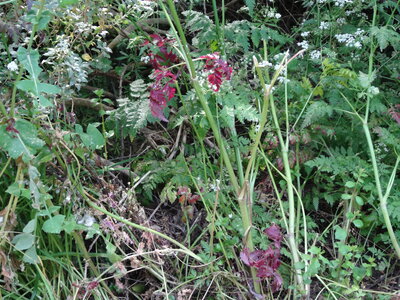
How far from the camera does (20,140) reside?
1.62 meters

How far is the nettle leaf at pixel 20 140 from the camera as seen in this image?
161cm

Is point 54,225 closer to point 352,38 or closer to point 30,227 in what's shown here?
point 30,227

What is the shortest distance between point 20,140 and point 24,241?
332mm

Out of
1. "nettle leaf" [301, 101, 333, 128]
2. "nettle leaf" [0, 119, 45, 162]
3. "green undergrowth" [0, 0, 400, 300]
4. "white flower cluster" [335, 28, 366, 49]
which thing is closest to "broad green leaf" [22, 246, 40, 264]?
"green undergrowth" [0, 0, 400, 300]

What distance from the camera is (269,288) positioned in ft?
6.38

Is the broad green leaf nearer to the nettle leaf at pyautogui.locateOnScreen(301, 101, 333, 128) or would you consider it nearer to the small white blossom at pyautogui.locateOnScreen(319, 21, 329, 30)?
the nettle leaf at pyautogui.locateOnScreen(301, 101, 333, 128)

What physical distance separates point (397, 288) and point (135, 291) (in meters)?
1.07

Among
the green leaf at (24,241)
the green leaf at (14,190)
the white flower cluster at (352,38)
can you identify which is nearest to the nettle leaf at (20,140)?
the green leaf at (14,190)

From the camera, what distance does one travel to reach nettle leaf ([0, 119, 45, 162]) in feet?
5.27

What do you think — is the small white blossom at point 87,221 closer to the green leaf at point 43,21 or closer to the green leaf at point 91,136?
the green leaf at point 91,136

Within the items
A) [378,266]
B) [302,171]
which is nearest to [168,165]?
Answer: [302,171]

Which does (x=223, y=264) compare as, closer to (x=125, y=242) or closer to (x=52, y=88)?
(x=125, y=242)

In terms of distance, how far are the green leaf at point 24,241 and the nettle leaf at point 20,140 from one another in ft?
0.84

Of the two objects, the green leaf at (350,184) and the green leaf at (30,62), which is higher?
the green leaf at (30,62)
